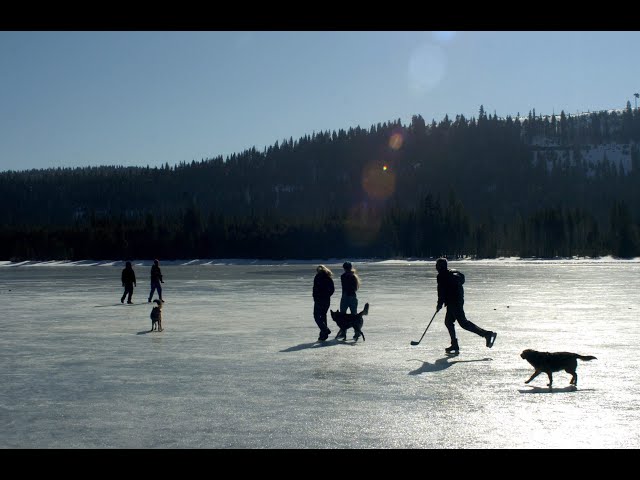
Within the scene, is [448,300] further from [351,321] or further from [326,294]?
[326,294]

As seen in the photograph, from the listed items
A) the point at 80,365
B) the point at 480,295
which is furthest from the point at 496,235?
the point at 80,365

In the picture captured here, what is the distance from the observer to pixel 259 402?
10.5 meters

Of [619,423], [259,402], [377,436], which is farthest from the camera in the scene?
[259,402]

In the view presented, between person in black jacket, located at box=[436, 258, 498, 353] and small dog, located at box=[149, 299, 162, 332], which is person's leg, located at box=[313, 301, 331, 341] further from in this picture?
small dog, located at box=[149, 299, 162, 332]

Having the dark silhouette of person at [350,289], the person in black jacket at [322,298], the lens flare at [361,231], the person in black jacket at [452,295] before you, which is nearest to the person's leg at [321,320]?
the person in black jacket at [322,298]

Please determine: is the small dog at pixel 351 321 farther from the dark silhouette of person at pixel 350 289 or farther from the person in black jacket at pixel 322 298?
the dark silhouette of person at pixel 350 289

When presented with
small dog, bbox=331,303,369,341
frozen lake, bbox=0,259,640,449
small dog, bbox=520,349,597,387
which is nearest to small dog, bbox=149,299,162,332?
frozen lake, bbox=0,259,640,449

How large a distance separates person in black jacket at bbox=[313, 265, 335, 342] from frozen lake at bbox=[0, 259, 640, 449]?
1.47ft

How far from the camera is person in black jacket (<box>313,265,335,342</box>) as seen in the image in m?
18.5

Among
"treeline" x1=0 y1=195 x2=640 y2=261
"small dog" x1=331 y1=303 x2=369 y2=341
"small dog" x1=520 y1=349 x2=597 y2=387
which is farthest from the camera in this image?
"treeline" x1=0 y1=195 x2=640 y2=261

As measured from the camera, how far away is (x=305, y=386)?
38.8 ft

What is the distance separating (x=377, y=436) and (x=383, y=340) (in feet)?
32.1

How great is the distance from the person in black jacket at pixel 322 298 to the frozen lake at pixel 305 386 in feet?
1.47
